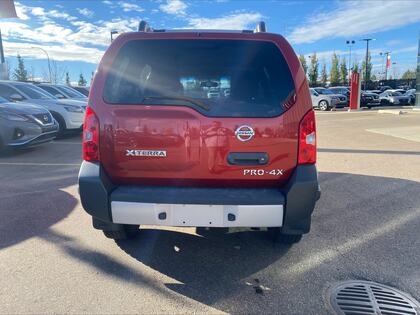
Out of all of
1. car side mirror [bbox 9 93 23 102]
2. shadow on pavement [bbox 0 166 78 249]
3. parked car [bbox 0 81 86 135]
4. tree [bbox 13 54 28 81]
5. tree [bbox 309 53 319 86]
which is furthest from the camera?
tree [bbox 309 53 319 86]

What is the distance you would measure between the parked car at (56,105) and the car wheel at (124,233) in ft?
25.9

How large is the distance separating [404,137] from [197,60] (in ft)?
33.4

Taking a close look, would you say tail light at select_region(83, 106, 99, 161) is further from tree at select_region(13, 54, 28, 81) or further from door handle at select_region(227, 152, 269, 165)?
tree at select_region(13, 54, 28, 81)

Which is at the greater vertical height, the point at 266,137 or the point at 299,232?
the point at 266,137

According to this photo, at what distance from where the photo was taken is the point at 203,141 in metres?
2.65

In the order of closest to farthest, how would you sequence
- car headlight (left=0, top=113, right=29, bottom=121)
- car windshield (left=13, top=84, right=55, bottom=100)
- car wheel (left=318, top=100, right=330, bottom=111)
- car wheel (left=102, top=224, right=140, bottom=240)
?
car wheel (left=102, top=224, right=140, bottom=240)
car headlight (left=0, top=113, right=29, bottom=121)
car windshield (left=13, top=84, right=55, bottom=100)
car wheel (left=318, top=100, right=330, bottom=111)

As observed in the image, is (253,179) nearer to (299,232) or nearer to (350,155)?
(299,232)

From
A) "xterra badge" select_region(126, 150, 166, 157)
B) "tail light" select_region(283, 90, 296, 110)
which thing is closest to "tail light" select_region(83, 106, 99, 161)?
"xterra badge" select_region(126, 150, 166, 157)

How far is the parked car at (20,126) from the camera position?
304 inches

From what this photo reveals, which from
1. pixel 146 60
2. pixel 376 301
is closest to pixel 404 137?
pixel 376 301

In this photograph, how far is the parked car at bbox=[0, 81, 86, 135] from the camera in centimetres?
1001

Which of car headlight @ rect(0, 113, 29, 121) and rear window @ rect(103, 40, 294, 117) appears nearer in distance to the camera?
rear window @ rect(103, 40, 294, 117)

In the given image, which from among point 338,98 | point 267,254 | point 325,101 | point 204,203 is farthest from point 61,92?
point 338,98

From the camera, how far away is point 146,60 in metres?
2.91
